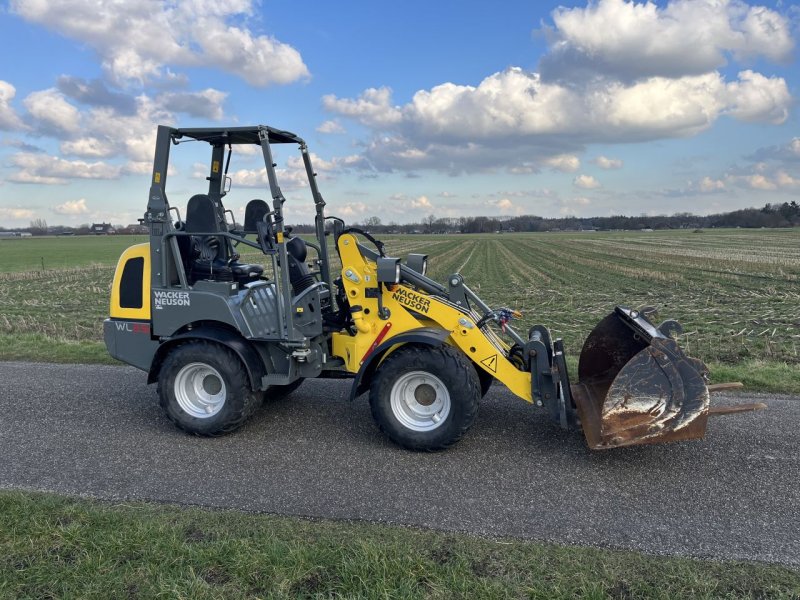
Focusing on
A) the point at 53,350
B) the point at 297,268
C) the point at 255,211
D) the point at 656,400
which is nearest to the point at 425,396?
the point at 297,268

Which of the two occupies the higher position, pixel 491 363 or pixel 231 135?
pixel 231 135

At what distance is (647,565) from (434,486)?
1.61 metres

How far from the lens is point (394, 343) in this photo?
5180mm

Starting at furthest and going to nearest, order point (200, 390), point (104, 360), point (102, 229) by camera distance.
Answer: point (102, 229)
point (104, 360)
point (200, 390)

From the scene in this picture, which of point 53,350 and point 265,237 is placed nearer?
point 265,237

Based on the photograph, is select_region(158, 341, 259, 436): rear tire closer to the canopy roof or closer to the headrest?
the headrest

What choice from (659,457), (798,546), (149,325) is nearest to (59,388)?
(149,325)

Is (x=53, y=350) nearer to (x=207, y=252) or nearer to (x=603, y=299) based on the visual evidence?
(x=207, y=252)

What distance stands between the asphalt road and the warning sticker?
2.32ft

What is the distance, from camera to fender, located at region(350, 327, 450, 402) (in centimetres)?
510

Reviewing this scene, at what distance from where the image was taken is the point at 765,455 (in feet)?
16.3

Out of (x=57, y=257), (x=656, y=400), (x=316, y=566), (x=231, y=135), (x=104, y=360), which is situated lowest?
(x=316, y=566)

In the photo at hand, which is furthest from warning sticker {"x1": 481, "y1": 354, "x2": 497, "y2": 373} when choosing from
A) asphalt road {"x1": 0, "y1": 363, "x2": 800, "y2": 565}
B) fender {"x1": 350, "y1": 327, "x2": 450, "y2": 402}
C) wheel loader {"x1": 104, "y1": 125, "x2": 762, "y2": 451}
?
asphalt road {"x1": 0, "y1": 363, "x2": 800, "y2": 565}

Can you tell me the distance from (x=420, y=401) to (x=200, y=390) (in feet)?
7.27
